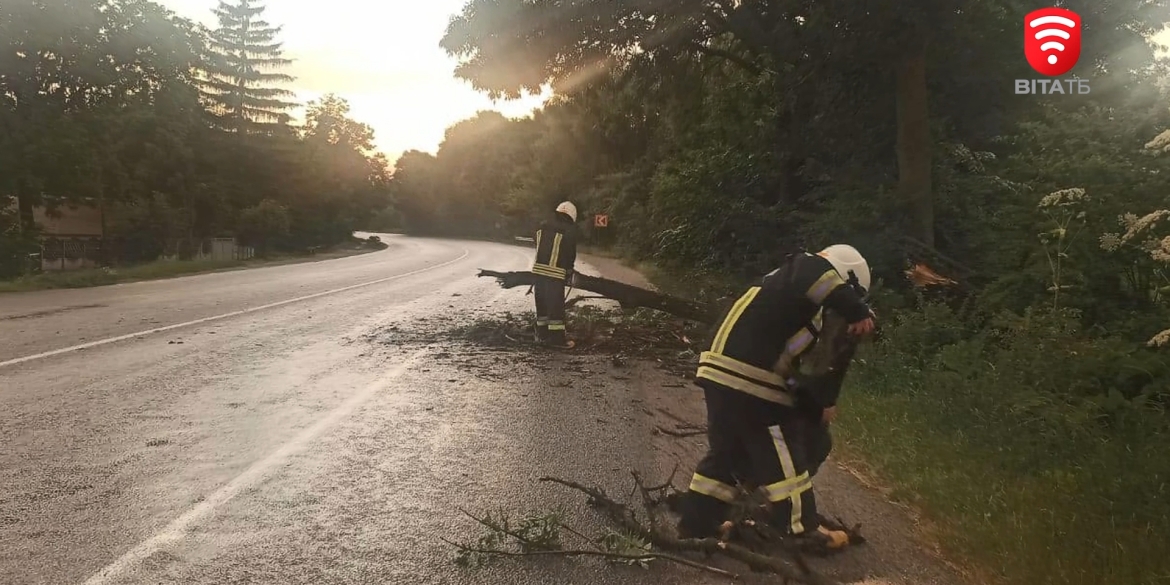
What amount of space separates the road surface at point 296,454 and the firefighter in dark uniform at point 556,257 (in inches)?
36.4

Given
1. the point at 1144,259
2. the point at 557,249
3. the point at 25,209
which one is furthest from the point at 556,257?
Answer: the point at 25,209

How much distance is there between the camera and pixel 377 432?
18.5 ft

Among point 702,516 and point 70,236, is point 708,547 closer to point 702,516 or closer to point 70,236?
point 702,516

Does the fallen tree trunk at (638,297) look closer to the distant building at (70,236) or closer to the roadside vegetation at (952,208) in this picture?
the roadside vegetation at (952,208)

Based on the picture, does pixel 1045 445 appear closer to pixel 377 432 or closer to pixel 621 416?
pixel 621 416

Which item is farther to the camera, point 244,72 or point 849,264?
point 244,72

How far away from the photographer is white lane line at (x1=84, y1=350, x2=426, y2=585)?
3297 mm

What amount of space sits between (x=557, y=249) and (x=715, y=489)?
6207 millimetres

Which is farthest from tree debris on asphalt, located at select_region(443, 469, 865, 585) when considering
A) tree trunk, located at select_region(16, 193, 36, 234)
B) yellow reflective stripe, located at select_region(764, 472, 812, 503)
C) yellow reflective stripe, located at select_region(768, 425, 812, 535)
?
tree trunk, located at select_region(16, 193, 36, 234)

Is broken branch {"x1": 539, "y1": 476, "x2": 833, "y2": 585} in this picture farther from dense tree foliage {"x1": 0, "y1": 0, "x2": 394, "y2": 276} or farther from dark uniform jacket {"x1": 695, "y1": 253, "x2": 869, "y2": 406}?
dense tree foliage {"x1": 0, "y1": 0, "x2": 394, "y2": 276}

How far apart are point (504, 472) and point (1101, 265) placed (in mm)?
5622

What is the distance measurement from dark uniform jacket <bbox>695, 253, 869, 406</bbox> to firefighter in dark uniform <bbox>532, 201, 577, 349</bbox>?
603 cm

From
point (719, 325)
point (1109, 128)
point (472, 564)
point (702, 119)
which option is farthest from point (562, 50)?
point (472, 564)

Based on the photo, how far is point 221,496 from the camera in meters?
4.18
